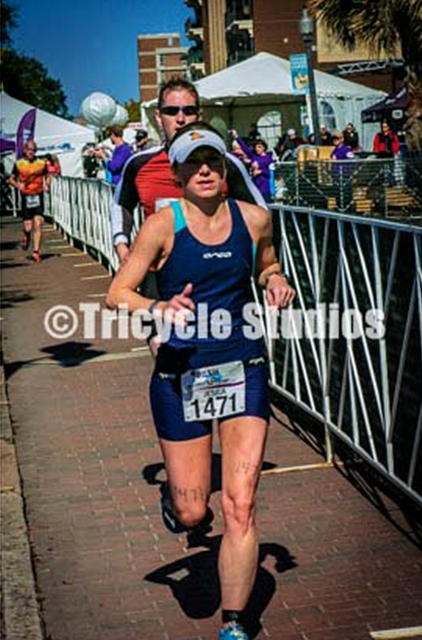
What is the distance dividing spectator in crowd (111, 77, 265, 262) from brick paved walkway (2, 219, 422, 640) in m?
1.41

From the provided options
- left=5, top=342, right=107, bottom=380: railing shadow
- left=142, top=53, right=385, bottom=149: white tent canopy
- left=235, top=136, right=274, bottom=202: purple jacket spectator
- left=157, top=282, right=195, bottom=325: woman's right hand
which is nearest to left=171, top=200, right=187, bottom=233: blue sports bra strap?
left=157, top=282, right=195, bottom=325: woman's right hand

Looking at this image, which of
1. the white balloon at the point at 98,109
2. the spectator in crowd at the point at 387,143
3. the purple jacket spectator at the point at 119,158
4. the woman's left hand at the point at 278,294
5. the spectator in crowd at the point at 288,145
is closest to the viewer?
the woman's left hand at the point at 278,294

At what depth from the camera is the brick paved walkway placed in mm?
5418

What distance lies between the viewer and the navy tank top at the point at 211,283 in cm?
493

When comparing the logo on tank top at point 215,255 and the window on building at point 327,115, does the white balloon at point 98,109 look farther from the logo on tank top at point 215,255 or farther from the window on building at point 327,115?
the logo on tank top at point 215,255

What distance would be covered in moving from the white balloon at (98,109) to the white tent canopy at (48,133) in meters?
0.53

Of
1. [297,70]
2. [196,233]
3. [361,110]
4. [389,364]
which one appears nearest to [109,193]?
[297,70]

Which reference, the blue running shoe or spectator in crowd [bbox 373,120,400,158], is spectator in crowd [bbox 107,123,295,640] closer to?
the blue running shoe

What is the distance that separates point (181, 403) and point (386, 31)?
2276 centimetres

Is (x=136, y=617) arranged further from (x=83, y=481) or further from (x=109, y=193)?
(x=109, y=193)

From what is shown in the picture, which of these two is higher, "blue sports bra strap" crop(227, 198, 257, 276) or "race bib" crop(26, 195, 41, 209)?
"blue sports bra strap" crop(227, 198, 257, 276)

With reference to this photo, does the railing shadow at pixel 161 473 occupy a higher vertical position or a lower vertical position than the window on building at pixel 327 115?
lower

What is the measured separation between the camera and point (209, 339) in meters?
4.98

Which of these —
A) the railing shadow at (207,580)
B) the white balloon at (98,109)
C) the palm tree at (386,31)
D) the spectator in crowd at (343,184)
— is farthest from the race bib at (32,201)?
the white balloon at (98,109)
